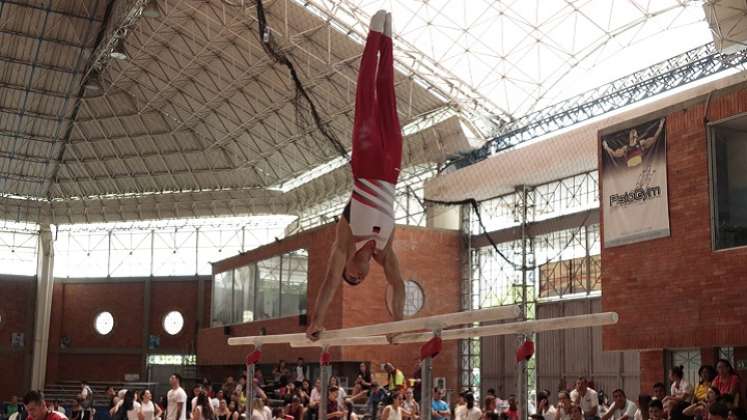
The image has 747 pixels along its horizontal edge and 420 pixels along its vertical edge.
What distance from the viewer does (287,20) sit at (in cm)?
2331

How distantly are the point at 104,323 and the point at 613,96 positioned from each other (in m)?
25.4

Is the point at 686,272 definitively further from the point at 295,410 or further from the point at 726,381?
the point at 295,410

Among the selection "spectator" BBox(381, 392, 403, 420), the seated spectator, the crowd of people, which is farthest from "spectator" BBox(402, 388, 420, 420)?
the seated spectator

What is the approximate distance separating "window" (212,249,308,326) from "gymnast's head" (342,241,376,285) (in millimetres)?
18331

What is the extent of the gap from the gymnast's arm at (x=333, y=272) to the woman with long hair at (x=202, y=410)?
720 cm

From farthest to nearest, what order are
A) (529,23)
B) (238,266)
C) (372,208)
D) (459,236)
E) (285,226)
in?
(285,226) → (238,266) → (459,236) → (529,23) → (372,208)

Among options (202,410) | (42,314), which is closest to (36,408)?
(202,410)

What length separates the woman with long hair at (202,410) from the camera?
44.9 feet

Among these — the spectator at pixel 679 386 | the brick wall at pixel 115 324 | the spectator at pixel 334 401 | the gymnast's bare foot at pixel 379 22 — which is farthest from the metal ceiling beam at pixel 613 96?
the brick wall at pixel 115 324

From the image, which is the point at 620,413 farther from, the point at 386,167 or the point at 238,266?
the point at 238,266

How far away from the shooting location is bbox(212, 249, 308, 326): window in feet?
86.0

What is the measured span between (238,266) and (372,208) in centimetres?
2433

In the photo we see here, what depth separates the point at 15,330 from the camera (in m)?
35.7

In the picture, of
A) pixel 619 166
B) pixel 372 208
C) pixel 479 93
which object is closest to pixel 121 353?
pixel 479 93
